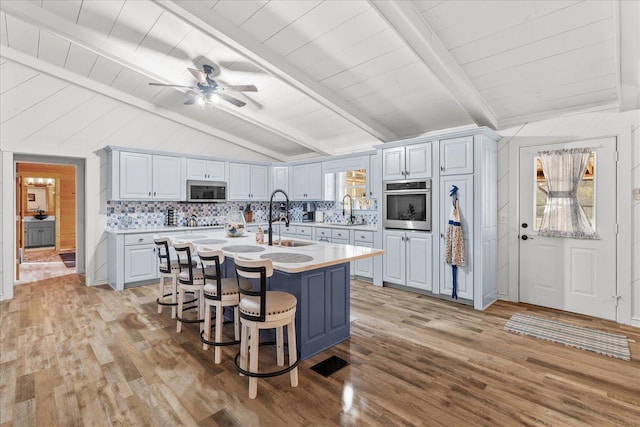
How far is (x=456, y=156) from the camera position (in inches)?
155

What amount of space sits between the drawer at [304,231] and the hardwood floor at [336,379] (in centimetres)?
264

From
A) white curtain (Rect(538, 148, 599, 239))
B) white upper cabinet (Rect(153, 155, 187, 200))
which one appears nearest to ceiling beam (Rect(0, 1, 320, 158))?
white upper cabinet (Rect(153, 155, 187, 200))

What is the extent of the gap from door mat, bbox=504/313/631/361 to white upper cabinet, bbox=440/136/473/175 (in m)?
1.79

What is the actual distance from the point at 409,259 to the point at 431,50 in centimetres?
270

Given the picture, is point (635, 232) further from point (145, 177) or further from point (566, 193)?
point (145, 177)

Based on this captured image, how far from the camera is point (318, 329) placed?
268 cm

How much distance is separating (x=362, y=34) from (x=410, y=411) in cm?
301

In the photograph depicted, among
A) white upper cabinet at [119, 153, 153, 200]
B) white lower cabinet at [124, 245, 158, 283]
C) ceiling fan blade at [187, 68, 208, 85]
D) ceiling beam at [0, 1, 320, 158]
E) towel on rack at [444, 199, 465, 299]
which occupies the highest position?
ceiling beam at [0, 1, 320, 158]

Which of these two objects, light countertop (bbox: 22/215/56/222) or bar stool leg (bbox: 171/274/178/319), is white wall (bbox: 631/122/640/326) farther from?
light countertop (bbox: 22/215/56/222)

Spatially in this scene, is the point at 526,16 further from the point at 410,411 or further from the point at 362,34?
the point at 410,411

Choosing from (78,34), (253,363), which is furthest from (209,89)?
(253,363)

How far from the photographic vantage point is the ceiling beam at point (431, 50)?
7.89ft

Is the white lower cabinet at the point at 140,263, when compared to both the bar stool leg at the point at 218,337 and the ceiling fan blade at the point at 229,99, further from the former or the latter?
the bar stool leg at the point at 218,337

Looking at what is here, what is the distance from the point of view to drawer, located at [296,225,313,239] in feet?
19.2
